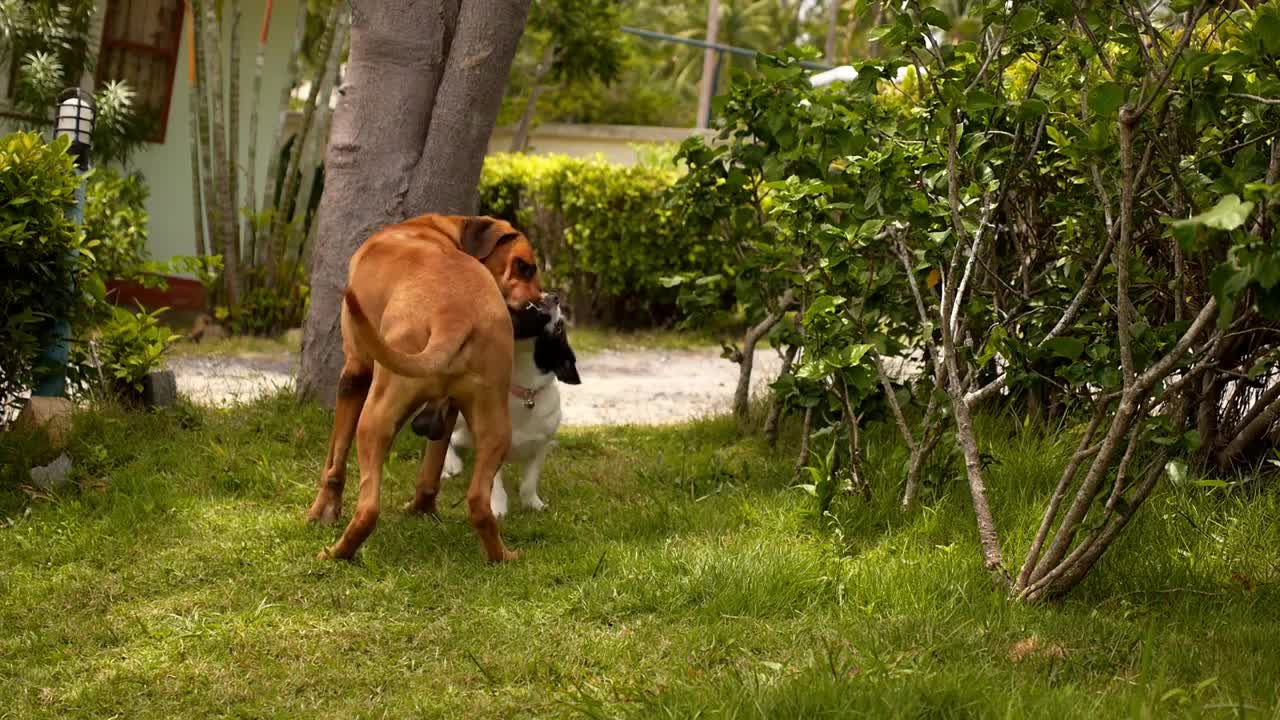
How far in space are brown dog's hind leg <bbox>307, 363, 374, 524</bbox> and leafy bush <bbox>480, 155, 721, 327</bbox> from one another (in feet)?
24.8

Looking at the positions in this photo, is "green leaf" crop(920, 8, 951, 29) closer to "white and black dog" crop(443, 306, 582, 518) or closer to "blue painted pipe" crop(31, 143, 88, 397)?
"white and black dog" crop(443, 306, 582, 518)

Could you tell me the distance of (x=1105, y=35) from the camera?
13.3ft

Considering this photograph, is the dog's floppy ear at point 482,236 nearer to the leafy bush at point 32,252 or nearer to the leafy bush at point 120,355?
the leafy bush at point 32,252

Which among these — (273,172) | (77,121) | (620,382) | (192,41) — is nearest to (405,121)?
(77,121)

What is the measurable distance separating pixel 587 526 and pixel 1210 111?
292 cm

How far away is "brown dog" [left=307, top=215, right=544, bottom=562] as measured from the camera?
4.86 metres

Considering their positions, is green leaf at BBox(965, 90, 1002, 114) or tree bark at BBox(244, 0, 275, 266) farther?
tree bark at BBox(244, 0, 275, 266)

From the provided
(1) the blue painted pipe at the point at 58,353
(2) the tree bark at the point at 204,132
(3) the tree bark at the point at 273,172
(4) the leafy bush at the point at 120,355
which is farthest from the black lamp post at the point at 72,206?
(3) the tree bark at the point at 273,172

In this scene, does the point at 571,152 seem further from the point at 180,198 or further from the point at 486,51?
the point at 486,51

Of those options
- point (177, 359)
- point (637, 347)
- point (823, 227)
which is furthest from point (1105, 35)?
point (637, 347)

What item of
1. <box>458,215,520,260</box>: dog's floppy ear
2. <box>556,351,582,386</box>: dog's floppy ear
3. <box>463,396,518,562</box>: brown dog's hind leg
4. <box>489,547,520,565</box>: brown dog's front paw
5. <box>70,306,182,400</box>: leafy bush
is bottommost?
<box>489,547,520,565</box>: brown dog's front paw

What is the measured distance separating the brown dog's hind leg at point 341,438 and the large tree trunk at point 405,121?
1650mm

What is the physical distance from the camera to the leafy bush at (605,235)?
13.2 metres

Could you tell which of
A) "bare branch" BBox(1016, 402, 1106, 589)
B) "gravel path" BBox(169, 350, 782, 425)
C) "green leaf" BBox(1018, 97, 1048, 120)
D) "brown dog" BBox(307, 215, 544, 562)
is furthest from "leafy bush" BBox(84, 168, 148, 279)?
"bare branch" BBox(1016, 402, 1106, 589)
